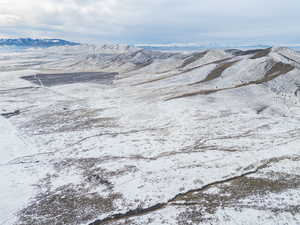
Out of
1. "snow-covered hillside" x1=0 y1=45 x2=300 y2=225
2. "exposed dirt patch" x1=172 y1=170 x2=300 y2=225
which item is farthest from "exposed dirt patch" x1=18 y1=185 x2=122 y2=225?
"exposed dirt patch" x1=172 y1=170 x2=300 y2=225

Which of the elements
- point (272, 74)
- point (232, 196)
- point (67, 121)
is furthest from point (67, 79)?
point (232, 196)

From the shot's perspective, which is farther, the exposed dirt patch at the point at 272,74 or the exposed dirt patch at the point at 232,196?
the exposed dirt patch at the point at 272,74

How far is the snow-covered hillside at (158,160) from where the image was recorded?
12.7 meters

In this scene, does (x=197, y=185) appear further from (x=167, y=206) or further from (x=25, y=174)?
(x=25, y=174)

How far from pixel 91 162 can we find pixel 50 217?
6.96 m

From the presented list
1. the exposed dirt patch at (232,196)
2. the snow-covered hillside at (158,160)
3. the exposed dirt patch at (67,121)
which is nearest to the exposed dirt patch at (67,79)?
the snow-covered hillside at (158,160)

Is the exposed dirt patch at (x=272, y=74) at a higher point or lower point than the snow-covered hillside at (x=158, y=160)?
higher

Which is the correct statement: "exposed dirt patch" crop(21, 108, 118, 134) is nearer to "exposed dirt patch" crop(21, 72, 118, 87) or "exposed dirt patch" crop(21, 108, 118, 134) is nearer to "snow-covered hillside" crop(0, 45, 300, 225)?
"snow-covered hillside" crop(0, 45, 300, 225)

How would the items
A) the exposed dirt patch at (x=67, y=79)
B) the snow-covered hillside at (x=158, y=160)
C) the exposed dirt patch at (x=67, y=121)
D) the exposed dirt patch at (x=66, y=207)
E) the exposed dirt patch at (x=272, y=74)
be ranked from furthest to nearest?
1. the exposed dirt patch at (x=67, y=79)
2. the exposed dirt patch at (x=272, y=74)
3. the exposed dirt patch at (x=67, y=121)
4. the snow-covered hillside at (x=158, y=160)
5. the exposed dirt patch at (x=66, y=207)

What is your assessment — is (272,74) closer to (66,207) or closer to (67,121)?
(67,121)

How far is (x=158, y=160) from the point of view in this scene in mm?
18766

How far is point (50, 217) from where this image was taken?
12.8 metres

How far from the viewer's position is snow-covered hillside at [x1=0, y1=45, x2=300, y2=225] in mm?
12734

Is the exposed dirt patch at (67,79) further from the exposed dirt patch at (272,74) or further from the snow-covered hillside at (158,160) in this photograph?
the exposed dirt patch at (272,74)
